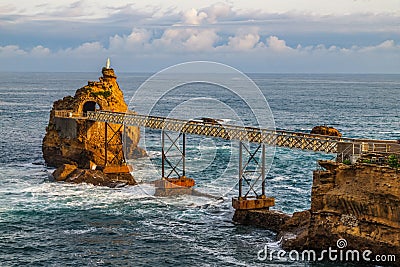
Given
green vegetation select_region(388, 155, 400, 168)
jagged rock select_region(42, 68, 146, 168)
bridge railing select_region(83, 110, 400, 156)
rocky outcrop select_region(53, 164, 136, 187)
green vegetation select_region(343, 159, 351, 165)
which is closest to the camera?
green vegetation select_region(388, 155, 400, 168)

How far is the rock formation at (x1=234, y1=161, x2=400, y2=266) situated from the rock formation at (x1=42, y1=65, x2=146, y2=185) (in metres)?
30.4

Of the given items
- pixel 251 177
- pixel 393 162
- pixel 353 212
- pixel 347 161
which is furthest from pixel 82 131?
pixel 393 162

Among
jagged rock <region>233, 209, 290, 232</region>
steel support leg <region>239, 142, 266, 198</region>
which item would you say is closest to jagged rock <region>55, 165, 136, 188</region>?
steel support leg <region>239, 142, 266, 198</region>

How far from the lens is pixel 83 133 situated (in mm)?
73188

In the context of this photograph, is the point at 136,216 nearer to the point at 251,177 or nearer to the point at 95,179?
the point at 95,179

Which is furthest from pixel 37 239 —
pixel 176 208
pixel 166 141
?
pixel 166 141

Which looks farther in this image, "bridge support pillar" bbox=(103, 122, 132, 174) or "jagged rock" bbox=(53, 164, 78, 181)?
"bridge support pillar" bbox=(103, 122, 132, 174)

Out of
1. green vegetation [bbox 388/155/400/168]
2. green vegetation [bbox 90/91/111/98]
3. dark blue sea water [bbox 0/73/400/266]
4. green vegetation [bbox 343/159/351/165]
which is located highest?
green vegetation [bbox 90/91/111/98]

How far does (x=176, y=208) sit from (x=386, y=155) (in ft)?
68.4

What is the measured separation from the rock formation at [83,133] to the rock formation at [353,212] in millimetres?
30400

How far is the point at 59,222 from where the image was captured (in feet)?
162

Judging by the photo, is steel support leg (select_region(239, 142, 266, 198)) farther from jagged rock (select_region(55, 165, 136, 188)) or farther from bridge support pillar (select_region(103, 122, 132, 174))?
bridge support pillar (select_region(103, 122, 132, 174))

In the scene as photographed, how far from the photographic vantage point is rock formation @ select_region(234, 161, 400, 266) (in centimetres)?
3653

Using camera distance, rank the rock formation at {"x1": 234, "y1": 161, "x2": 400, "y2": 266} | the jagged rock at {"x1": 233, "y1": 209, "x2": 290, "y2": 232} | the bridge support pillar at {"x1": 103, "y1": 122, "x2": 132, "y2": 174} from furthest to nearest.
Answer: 1. the bridge support pillar at {"x1": 103, "y1": 122, "x2": 132, "y2": 174}
2. the jagged rock at {"x1": 233, "y1": 209, "x2": 290, "y2": 232}
3. the rock formation at {"x1": 234, "y1": 161, "x2": 400, "y2": 266}
